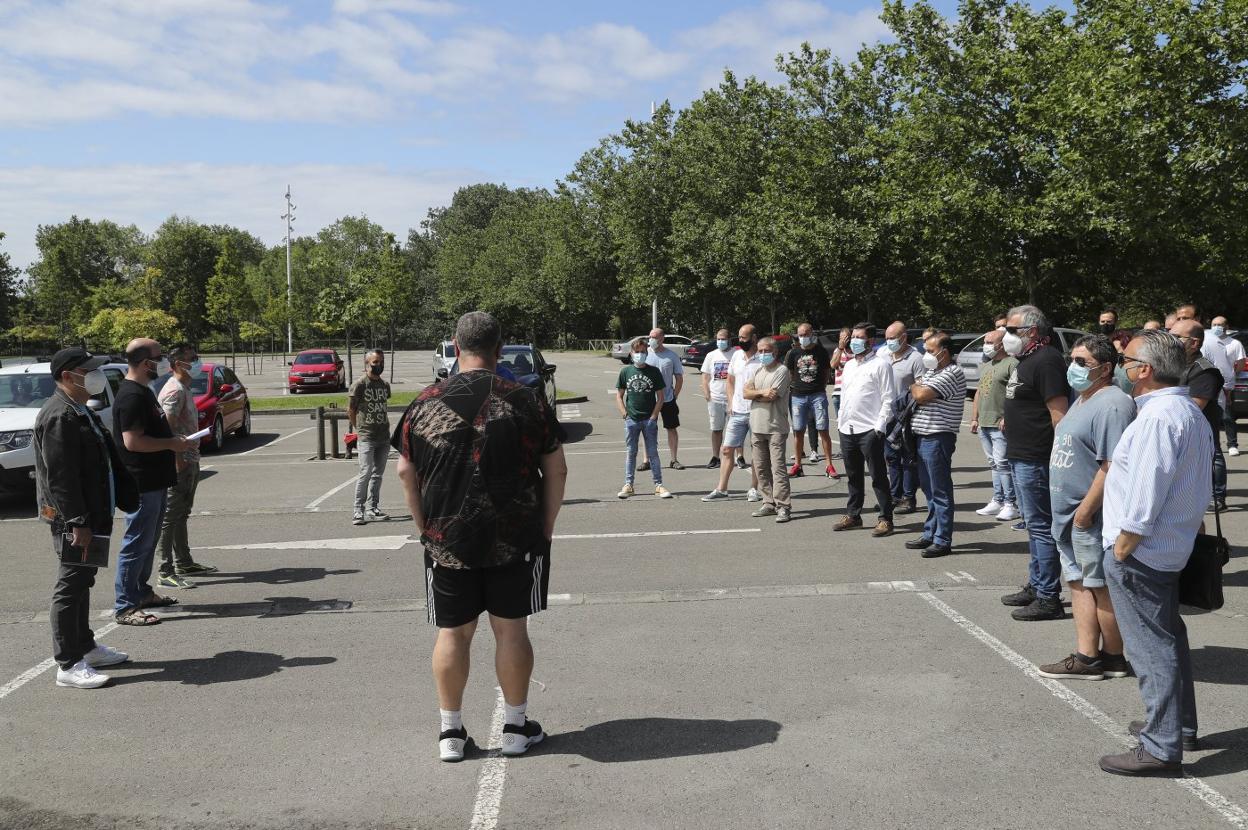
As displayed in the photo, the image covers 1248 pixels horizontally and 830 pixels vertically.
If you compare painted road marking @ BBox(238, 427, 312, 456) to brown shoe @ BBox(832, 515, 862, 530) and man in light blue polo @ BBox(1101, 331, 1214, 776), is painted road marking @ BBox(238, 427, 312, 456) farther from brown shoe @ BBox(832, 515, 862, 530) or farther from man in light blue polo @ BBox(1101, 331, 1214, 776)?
man in light blue polo @ BBox(1101, 331, 1214, 776)

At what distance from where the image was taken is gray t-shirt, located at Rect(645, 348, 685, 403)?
13672mm

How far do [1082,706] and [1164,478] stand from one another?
152 centimetres

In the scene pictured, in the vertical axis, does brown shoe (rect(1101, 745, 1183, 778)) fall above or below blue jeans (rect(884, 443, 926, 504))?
below

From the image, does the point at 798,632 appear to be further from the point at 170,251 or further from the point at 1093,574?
the point at 170,251

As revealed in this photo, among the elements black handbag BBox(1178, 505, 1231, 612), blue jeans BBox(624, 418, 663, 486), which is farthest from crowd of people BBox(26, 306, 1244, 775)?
blue jeans BBox(624, 418, 663, 486)

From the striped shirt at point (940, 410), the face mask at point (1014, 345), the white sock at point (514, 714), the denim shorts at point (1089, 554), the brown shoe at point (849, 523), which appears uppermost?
the face mask at point (1014, 345)

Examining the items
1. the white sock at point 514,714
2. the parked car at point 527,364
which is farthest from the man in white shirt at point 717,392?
the white sock at point 514,714

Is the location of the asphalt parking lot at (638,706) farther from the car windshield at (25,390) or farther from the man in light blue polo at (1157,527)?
the car windshield at (25,390)

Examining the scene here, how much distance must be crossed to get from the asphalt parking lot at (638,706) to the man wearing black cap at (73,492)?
24 centimetres

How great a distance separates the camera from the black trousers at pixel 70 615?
5570 mm

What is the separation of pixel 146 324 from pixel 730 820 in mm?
48949

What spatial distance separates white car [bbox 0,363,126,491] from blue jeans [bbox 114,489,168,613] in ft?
14.3

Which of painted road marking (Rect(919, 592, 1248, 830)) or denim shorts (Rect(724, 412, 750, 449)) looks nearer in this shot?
painted road marking (Rect(919, 592, 1248, 830))

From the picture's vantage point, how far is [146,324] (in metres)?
47.2
